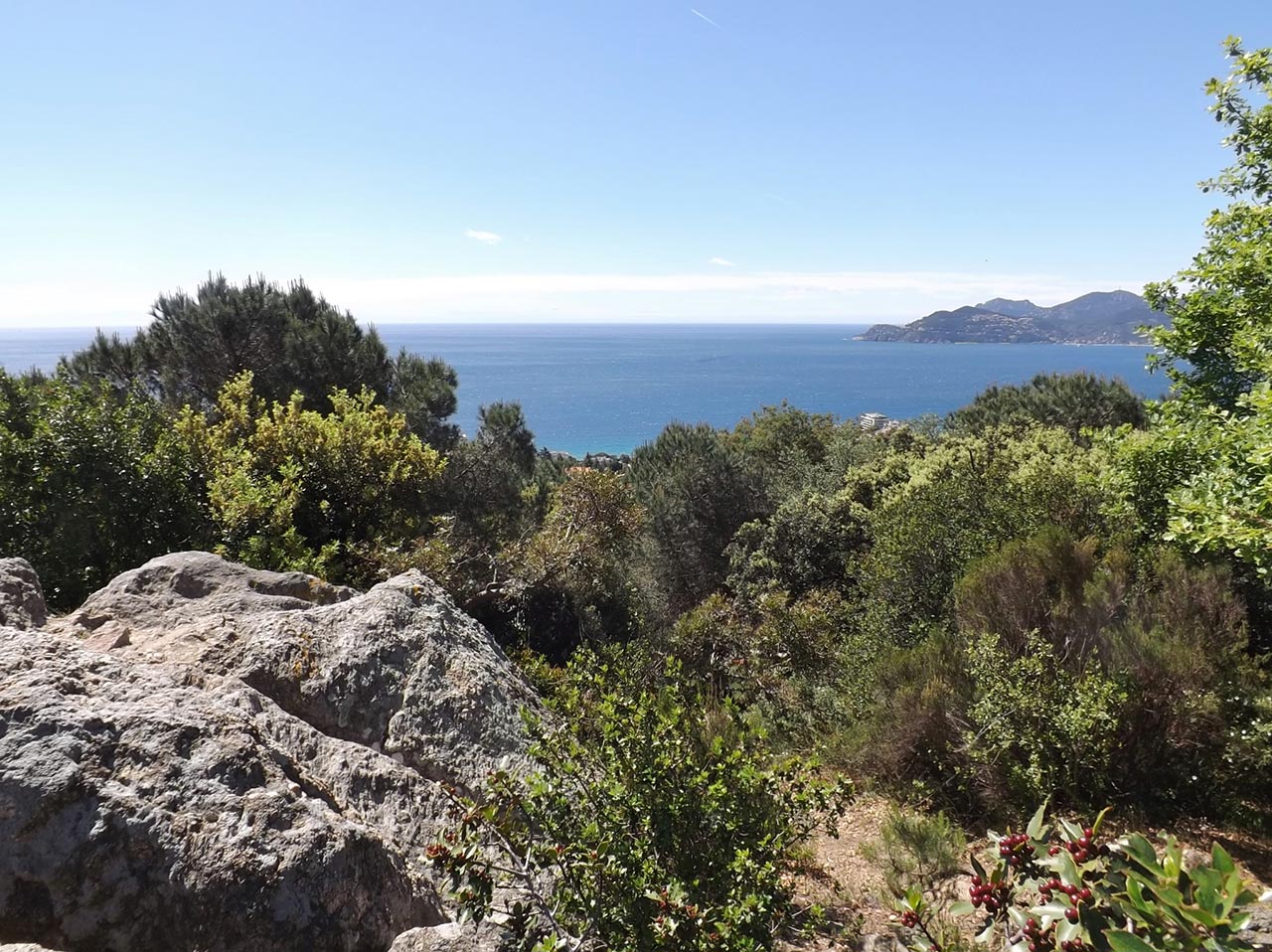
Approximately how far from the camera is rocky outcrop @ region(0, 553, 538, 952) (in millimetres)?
2756

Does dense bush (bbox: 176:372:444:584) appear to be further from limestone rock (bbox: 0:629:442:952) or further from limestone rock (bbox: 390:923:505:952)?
limestone rock (bbox: 390:923:505:952)

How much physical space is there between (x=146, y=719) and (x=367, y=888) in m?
1.30

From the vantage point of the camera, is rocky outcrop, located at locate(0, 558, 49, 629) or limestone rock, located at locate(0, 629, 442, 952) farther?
rocky outcrop, located at locate(0, 558, 49, 629)

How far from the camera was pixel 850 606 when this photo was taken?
10586mm

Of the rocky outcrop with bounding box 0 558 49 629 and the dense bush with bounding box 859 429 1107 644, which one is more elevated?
the rocky outcrop with bounding box 0 558 49 629

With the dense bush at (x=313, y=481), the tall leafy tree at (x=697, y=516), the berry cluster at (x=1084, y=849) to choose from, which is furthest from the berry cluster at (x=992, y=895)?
the tall leafy tree at (x=697, y=516)

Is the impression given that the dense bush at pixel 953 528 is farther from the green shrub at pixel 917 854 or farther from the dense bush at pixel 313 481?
the dense bush at pixel 313 481

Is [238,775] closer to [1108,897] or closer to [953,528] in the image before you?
[1108,897]

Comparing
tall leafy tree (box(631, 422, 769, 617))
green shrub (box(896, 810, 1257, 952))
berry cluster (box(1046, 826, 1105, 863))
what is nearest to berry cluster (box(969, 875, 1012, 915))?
green shrub (box(896, 810, 1257, 952))

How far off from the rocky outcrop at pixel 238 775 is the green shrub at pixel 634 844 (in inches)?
13.7

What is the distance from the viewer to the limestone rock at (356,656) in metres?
4.35

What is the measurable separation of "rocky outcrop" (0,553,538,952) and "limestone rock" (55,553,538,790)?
14 millimetres

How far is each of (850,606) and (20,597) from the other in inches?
377

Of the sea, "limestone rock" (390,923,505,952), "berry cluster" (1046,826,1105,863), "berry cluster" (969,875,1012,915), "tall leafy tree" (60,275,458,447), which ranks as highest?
"tall leafy tree" (60,275,458,447)
